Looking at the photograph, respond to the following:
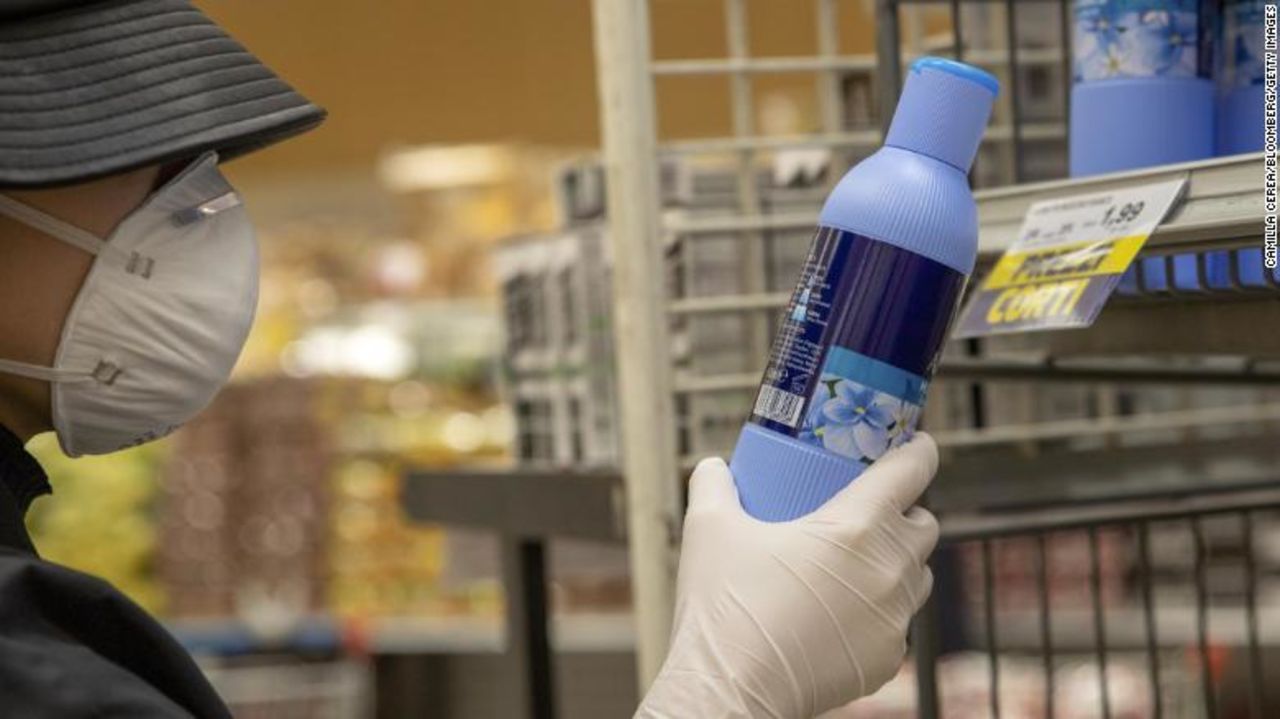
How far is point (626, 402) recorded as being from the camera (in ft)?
5.80

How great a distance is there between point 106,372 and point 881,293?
0.54m

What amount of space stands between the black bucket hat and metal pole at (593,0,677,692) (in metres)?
0.57

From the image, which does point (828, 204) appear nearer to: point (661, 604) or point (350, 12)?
point (661, 604)

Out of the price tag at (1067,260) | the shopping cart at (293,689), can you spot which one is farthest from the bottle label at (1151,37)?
the shopping cart at (293,689)

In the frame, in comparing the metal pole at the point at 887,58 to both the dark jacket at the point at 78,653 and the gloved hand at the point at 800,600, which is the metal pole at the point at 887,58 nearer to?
the gloved hand at the point at 800,600

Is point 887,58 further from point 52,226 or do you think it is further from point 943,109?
point 52,226

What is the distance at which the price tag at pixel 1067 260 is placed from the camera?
1161mm

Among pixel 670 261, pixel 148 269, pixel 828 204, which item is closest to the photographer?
pixel 828 204

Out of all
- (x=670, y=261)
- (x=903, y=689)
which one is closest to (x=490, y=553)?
(x=903, y=689)

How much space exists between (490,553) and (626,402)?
149cm

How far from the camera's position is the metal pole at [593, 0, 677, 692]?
1.74 meters

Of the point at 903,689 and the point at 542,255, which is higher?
the point at 542,255

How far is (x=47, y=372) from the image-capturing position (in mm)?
1203

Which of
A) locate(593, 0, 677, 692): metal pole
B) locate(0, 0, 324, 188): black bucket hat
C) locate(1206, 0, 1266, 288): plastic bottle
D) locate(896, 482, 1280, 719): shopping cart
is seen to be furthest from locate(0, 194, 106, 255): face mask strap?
locate(896, 482, 1280, 719): shopping cart
